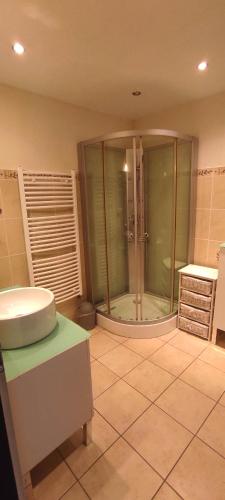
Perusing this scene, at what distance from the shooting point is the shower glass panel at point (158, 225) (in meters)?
2.27

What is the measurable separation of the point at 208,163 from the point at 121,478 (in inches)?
94.6

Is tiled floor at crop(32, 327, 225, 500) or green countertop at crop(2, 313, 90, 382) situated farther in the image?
tiled floor at crop(32, 327, 225, 500)

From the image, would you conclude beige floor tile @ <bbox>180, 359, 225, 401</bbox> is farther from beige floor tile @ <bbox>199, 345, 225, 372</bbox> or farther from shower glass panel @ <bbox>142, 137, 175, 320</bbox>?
shower glass panel @ <bbox>142, 137, 175, 320</bbox>

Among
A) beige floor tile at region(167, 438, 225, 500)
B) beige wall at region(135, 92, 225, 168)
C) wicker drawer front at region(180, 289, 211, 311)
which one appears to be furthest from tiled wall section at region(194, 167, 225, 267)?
beige floor tile at region(167, 438, 225, 500)

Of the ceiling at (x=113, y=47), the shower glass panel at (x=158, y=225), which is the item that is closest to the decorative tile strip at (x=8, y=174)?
the ceiling at (x=113, y=47)

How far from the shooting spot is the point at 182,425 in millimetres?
1420

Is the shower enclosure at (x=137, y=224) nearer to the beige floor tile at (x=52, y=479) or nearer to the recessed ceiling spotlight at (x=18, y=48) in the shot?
the recessed ceiling spotlight at (x=18, y=48)

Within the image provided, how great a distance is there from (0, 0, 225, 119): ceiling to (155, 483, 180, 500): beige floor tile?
229 centimetres

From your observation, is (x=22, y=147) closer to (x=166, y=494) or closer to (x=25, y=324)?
(x=25, y=324)

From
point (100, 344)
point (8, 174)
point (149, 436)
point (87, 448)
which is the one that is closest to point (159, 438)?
point (149, 436)

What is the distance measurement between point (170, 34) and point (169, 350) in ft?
7.37

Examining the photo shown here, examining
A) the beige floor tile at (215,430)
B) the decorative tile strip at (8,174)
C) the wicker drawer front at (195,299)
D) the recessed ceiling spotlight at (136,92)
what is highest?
the recessed ceiling spotlight at (136,92)

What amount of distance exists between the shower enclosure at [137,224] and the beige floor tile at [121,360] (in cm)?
25

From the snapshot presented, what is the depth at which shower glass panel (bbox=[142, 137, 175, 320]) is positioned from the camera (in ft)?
7.45
